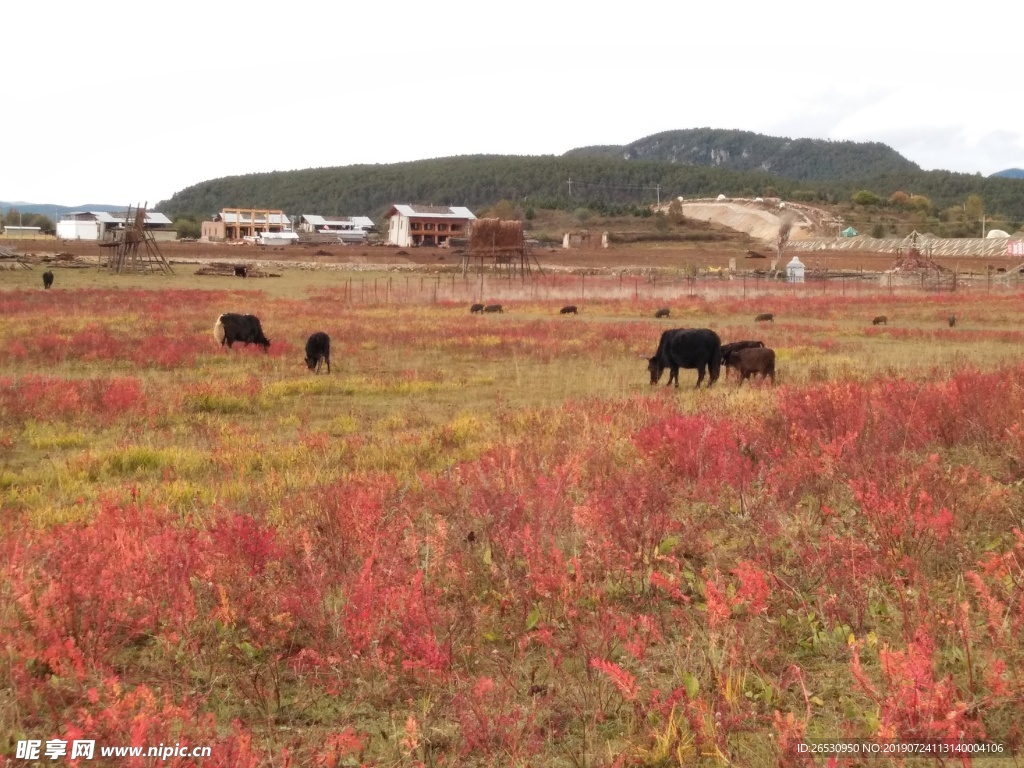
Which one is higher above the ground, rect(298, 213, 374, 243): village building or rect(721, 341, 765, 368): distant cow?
rect(298, 213, 374, 243): village building

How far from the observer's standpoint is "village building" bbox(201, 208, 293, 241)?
4621 inches

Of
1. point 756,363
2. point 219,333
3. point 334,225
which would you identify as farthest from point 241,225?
point 756,363

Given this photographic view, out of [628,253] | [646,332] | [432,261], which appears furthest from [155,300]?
[628,253]

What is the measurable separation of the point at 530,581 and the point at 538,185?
165 meters

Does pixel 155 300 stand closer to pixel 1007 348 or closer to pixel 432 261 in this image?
pixel 1007 348

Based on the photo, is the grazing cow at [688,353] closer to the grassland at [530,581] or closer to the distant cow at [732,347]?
the distant cow at [732,347]

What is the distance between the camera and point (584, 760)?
3904mm

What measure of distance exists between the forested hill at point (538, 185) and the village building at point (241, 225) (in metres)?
37.3

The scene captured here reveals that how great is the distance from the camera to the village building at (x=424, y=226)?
348 feet

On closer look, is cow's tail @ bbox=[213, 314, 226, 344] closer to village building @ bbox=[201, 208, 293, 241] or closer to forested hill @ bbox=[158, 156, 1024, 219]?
village building @ bbox=[201, 208, 293, 241]

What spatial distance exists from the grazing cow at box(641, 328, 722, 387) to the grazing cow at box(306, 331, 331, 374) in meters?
5.98

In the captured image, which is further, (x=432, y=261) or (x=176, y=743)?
(x=432, y=261)

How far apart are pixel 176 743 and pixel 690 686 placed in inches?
90.5

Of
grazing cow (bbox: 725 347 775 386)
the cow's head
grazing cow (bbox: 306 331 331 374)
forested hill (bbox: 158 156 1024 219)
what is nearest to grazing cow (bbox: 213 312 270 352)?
grazing cow (bbox: 306 331 331 374)
